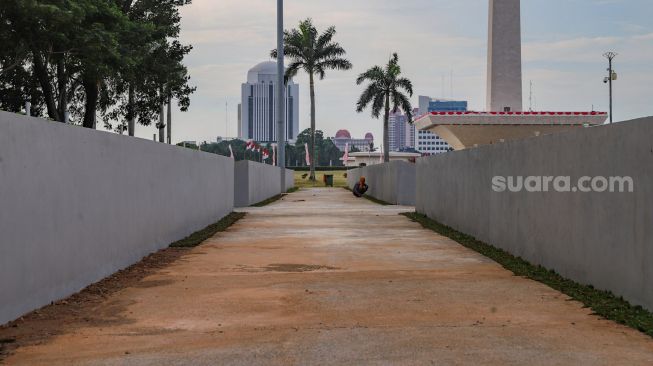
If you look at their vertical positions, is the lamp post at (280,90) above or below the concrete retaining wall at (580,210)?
above

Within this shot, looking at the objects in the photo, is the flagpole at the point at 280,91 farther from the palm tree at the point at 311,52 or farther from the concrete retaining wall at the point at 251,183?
the palm tree at the point at 311,52

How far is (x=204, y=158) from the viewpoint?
20125 millimetres

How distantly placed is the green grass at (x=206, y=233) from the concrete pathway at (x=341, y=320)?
2.09 metres

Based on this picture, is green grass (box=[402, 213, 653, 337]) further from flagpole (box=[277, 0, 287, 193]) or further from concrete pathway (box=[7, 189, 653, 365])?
flagpole (box=[277, 0, 287, 193])

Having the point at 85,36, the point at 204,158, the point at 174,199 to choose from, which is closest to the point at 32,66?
the point at 85,36

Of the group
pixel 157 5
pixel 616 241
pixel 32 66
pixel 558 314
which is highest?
pixel 157 5

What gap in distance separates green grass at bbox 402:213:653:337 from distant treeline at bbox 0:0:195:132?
21092 millimetres

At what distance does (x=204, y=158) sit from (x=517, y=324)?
13.5m

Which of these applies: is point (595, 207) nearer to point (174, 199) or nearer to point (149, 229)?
point (149, 229)

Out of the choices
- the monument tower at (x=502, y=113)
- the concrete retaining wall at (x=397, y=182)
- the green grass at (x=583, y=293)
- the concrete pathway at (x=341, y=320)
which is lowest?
the concrete pathway at (x=341, y=320)

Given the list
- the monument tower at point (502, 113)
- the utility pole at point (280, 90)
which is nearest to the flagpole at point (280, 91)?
the utility pole at point (280, 90)

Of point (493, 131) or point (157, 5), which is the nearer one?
point (157, 5)

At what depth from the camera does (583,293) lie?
30.3ft

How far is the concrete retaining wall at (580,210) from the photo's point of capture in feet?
26.7
